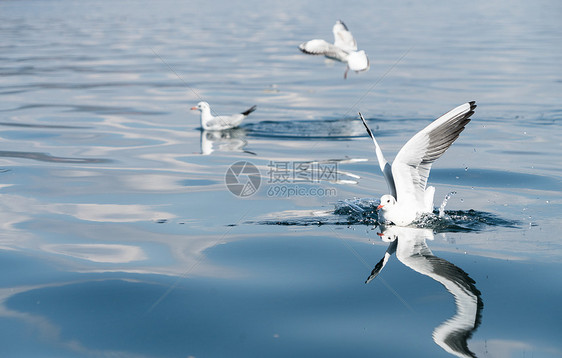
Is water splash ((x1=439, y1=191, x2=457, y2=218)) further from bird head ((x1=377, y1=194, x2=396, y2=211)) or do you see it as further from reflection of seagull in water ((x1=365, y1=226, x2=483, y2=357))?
bird head ((x1=377, y1=194, x2=396, y2=211))

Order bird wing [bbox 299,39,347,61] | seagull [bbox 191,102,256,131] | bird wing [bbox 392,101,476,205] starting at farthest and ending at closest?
bird wing [bbox 299,39,347,61] < seagull [bbox 191,102,256,131] < bird wing [bbox 392,101,476,205]

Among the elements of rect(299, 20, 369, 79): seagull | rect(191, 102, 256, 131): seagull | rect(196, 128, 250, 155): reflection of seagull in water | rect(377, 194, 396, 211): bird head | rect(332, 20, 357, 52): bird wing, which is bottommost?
rect(377, 194, 396, 211): bird head

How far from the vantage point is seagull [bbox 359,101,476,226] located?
27.2 ft

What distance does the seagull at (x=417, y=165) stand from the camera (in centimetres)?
830

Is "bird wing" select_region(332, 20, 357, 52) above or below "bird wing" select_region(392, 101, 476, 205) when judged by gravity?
above

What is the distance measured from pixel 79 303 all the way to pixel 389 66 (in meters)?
21.8

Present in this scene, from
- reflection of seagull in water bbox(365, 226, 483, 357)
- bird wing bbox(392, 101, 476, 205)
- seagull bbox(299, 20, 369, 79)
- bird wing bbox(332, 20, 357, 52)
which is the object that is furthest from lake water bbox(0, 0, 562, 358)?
bird wing bbox(332, 20, 357, 52)

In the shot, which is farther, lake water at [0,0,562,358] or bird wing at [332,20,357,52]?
bird wing at [332,20,357,52]

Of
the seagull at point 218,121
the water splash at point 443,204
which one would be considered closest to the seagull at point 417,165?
the water splash at point 443,204

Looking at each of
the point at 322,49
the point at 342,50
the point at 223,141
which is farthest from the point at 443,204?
the point at 342,50

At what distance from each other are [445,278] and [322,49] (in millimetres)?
12251

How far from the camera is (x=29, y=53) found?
3194 cm

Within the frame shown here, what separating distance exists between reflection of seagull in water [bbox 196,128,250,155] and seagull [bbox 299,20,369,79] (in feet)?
11.2

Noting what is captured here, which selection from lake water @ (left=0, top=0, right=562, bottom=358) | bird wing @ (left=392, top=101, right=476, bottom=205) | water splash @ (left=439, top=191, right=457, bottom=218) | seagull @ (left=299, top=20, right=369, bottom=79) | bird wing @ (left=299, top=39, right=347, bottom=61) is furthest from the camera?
bird wing @ (left=299, top=39, right=347, bottom=61)
